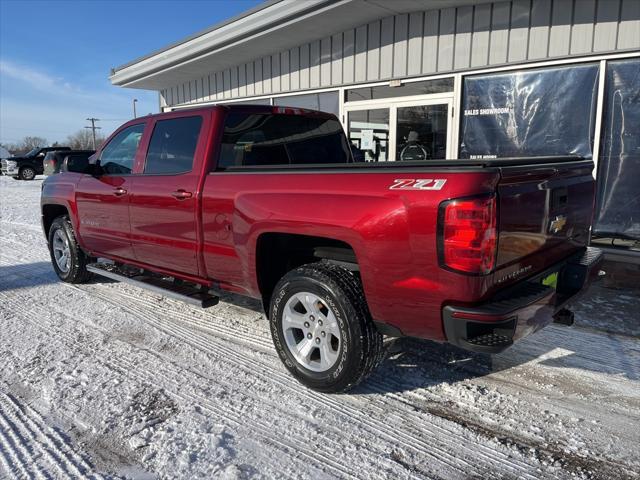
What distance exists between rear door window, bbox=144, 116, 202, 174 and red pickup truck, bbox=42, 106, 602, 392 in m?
0.02

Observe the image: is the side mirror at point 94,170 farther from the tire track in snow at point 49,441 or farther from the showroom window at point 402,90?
the showroom window at point 402,90

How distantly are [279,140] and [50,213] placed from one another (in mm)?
3640

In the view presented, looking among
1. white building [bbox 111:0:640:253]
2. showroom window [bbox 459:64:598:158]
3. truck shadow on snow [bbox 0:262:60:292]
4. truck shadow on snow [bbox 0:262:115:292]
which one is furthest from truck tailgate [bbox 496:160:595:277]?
truck shadow on snow [bbox 0:262:60:292]

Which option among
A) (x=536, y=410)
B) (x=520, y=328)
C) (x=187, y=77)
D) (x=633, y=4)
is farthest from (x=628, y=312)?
(x=187, y=77)

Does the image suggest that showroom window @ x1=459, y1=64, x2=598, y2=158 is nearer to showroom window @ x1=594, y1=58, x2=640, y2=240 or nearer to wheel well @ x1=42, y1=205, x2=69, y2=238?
showroom window @ x1=594, y1=58, x2=640, y2=240

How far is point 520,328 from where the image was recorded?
8.20 feet

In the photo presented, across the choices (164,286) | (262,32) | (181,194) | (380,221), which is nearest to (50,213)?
(164,286)

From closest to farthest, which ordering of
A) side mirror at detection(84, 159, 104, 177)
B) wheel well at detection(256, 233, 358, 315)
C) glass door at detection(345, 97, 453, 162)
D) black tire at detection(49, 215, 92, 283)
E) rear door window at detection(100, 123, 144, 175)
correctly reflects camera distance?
1. wheel well at detection(256, 233, 358, 315)
2. rear door window at detection(100, 123, 144, 175)
3. side mirror at detection(84, 159, 104, 177)
4. black tire at detection(49, 215, 92, 283)
5. glass door at detection(345, 97, 453, 162)

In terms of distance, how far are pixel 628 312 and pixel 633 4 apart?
383cm

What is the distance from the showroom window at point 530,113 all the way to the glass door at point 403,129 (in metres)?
0.39

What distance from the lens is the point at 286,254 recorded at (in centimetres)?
354

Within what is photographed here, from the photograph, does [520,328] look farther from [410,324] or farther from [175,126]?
[175,126]

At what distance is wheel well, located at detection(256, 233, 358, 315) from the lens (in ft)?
10.2

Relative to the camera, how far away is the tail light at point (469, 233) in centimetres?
228
